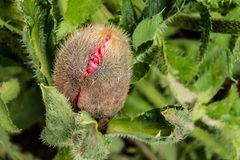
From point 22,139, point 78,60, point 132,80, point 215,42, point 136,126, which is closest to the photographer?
point 78,60

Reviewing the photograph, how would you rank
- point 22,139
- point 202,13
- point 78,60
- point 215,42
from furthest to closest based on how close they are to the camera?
point 22,139 → point 215,42 → point 202,13 → point 78,60

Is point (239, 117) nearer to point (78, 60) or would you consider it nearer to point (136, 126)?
point (136, 126)

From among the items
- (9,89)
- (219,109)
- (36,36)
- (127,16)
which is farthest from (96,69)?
(219,109)

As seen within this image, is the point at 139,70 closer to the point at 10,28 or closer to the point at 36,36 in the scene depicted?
the point at 36,36

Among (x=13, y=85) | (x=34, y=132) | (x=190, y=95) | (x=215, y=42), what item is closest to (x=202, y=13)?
(x=215, y=42)

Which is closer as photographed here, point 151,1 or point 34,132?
point 151,1

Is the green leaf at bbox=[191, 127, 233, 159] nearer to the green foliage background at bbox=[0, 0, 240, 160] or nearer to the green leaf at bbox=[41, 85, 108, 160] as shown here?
the green foliage background at bbox=[0, 0, 240, 160]

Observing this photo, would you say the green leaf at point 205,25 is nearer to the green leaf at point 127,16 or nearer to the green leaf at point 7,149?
the green leaf at point 127,16

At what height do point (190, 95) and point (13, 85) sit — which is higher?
point (13, 85)
